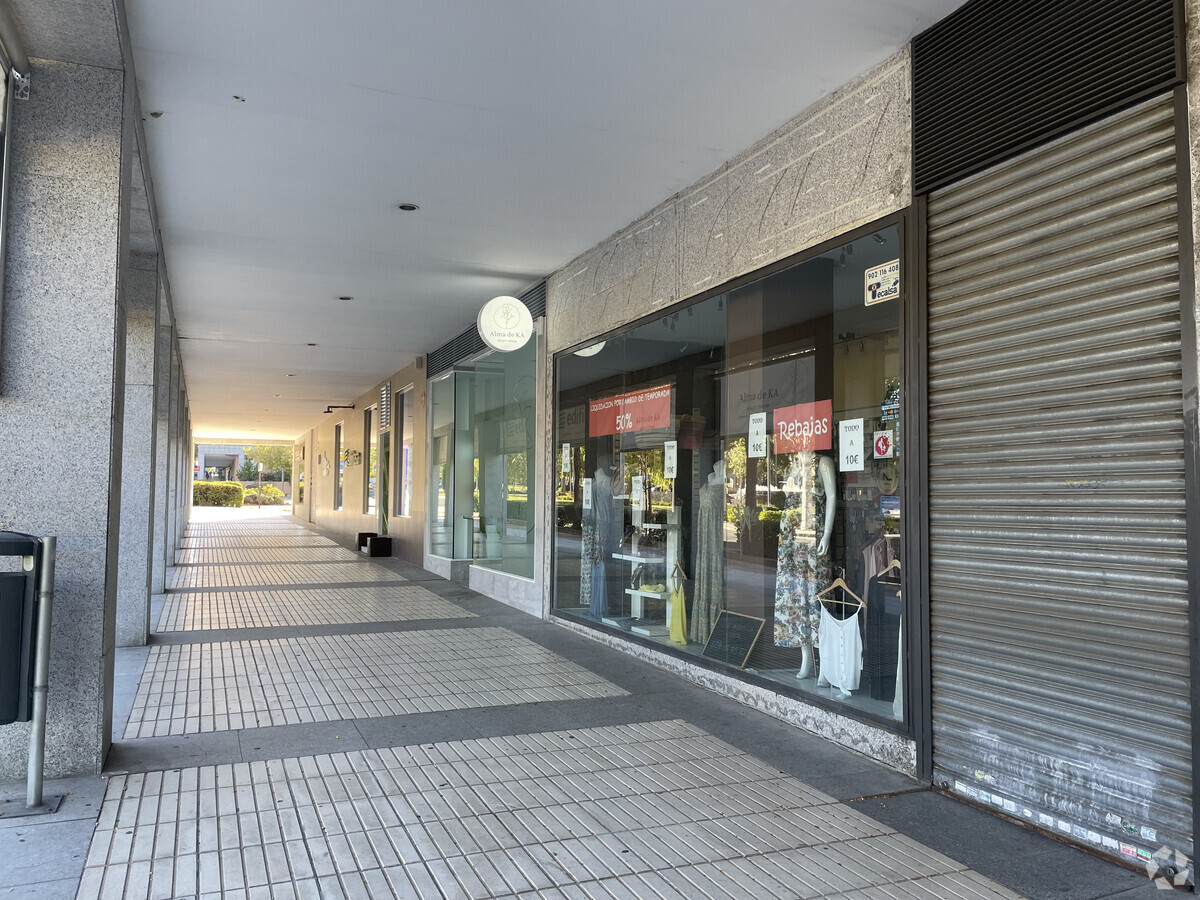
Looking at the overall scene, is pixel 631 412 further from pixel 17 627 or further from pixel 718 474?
pixel 17 627

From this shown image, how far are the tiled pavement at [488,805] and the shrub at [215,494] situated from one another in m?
43.6

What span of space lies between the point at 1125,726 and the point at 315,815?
302 cm

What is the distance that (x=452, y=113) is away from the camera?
4.89m

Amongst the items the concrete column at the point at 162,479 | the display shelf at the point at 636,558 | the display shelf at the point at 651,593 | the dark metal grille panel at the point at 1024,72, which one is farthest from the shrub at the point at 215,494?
the dark metal grille panel at the point at 1024,72

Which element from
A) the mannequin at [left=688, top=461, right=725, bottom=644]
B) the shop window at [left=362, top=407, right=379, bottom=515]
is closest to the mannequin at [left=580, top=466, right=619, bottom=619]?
the mannequin at [left=688, top=461, right=725, bottom=644]

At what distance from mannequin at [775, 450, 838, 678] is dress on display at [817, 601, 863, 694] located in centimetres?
10

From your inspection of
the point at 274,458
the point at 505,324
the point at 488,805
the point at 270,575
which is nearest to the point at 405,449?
the point at 270,575

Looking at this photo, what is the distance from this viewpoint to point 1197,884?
276 cm

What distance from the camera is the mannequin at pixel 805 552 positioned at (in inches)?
187

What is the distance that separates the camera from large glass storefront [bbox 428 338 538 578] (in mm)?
9242

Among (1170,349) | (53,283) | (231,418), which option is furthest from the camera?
(231,418)

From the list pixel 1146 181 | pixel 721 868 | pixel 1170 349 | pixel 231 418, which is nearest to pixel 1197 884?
pixel 721 868

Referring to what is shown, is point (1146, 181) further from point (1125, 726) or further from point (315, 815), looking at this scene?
point (315, 815)

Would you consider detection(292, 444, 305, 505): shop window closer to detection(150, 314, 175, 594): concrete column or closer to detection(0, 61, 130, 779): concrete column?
detection(150, 314, 175, 594): concrete column
